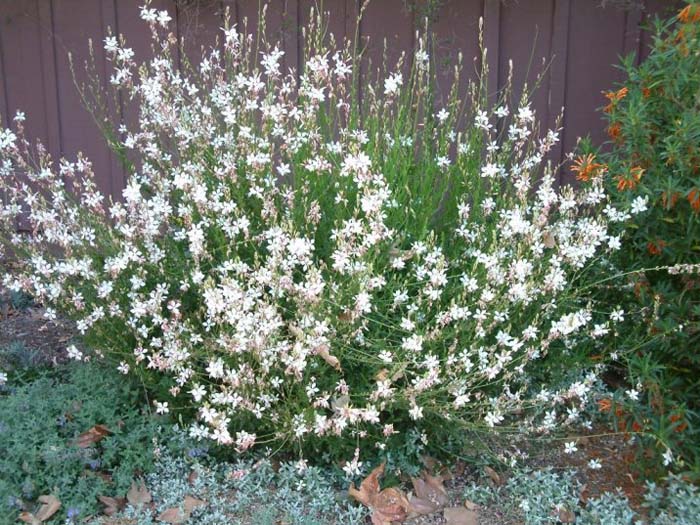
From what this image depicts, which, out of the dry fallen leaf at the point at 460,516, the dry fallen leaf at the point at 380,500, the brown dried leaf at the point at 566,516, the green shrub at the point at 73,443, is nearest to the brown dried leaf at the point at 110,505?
the green shrub at the point at 73,443

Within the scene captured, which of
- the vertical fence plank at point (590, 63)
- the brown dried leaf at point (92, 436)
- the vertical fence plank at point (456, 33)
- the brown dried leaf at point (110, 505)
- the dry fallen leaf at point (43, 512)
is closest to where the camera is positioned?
the dry fallen leaf at point (43, 512)

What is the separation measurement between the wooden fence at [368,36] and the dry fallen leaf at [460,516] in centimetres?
260

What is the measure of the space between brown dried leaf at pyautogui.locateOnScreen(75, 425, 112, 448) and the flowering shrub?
0.83ft

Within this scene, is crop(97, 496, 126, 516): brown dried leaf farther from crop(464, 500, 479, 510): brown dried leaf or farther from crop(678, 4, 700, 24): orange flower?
crop(678, 4, 700, 24): orange flower

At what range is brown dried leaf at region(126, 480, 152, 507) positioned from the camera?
9.07 ft

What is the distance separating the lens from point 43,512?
267cm

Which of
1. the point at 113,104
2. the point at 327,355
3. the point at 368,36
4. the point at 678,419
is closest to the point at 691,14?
the point at 678,419

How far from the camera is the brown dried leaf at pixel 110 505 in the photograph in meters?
2.72

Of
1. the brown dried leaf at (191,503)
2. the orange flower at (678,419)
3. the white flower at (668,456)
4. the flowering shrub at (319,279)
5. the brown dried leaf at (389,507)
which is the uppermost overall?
the flowering shrub at (319,279)

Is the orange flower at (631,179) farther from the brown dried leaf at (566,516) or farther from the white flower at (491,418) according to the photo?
the brown dried leaf at (566,516)

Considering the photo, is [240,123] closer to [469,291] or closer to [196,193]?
[196,193]

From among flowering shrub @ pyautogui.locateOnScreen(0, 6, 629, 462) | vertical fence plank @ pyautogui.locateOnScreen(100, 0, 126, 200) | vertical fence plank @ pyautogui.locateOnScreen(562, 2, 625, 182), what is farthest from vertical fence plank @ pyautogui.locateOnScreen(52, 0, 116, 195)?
vertical fence plank @ pyautogui.locateOnScreen(562, 2, 625, 182)

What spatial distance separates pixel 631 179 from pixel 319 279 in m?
1.19

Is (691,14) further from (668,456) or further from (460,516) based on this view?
(460,516)
